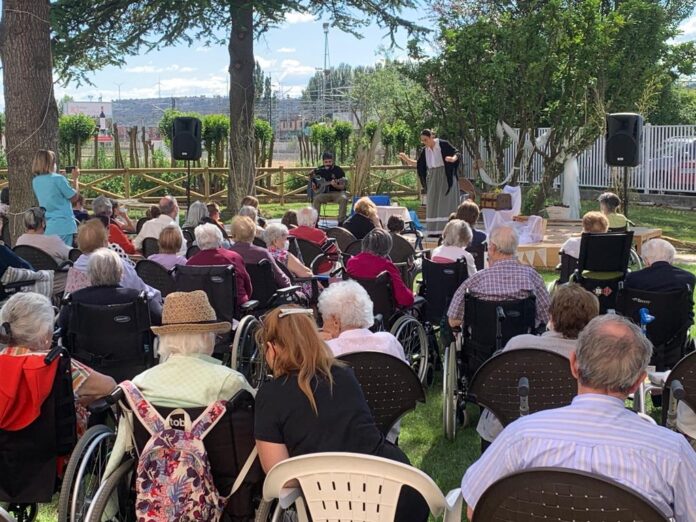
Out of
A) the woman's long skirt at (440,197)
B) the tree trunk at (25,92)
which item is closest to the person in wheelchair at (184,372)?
the tree trunk at (25,92)

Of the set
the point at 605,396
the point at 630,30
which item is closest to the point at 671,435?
the point at 605,396

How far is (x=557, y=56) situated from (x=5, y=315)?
13285 mm

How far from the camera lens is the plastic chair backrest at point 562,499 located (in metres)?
1.90

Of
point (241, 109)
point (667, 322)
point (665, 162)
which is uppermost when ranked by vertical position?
point (241, 109)

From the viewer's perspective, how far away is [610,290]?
21.0 ft

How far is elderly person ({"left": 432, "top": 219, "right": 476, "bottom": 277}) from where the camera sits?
5824mm

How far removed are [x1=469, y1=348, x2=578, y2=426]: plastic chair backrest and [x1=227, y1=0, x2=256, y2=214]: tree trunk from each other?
43.7ft

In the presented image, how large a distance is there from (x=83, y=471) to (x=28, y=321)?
688mm

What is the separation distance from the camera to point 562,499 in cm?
195

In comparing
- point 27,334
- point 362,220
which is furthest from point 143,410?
point 362,220

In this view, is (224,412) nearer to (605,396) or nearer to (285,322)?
(285,322)

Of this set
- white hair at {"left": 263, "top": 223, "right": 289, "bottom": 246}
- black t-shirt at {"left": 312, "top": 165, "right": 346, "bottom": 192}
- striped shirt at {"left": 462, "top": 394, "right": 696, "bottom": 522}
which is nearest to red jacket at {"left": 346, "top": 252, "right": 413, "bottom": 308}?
white hair at {"left": 263, "top": 223, "right": 289, "bottom": 246}

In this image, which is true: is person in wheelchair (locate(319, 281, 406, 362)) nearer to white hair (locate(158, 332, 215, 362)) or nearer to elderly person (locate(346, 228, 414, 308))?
white hair (locate(158, 332, 215, 362))

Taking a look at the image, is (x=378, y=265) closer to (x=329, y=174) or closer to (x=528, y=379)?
(x=528, y=379)
